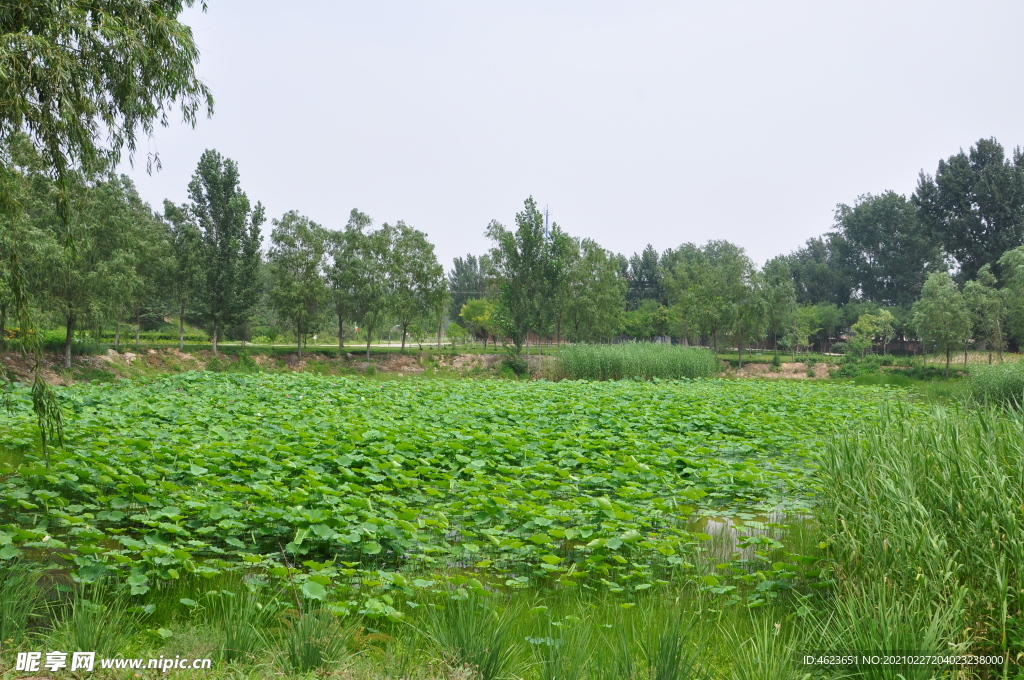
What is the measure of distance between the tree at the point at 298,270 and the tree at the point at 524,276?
867cm

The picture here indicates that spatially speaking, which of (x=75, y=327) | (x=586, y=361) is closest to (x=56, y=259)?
(x=75, y=327)

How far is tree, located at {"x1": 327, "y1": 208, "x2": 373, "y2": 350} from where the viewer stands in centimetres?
2919

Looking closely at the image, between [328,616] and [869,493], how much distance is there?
3813mm

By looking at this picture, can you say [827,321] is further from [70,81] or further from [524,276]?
[70,81]

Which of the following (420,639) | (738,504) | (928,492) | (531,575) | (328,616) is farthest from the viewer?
(738,504)

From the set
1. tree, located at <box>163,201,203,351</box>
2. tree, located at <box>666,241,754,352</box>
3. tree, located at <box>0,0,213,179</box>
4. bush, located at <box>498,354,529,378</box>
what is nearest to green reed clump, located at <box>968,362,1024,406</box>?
bush, located at <box>498,354,529,378</box>

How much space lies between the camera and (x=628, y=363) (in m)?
22.0

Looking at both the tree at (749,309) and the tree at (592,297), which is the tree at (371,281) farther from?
the tree at (749,309)

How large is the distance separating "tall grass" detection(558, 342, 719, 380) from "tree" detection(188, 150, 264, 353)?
Answer: 13.6 meters

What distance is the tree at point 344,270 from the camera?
29188mm

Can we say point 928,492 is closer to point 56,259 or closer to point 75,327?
point 56,259

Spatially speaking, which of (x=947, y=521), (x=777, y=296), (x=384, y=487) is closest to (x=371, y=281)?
(x=777, y=296)

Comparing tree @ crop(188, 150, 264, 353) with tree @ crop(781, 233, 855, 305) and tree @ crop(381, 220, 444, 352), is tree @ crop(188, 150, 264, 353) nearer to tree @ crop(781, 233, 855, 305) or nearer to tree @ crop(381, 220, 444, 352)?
tree @ crop(381, 220, 444, 352)

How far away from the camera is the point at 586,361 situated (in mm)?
22328
